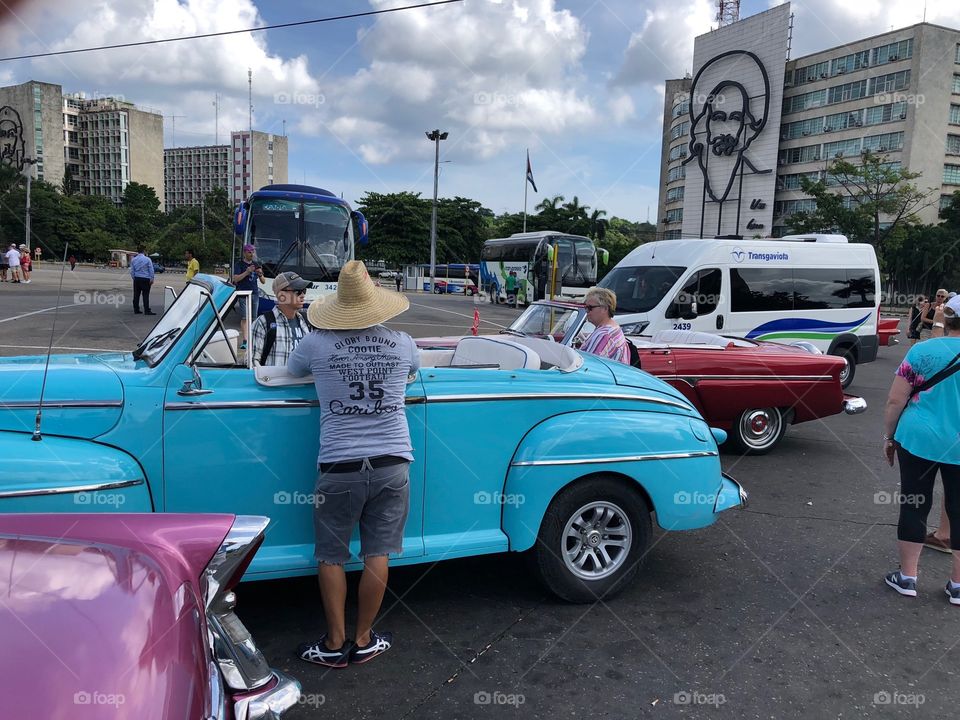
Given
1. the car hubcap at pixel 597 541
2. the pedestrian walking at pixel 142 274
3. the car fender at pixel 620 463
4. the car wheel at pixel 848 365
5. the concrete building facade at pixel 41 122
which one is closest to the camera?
the car fender at pixel 620 463

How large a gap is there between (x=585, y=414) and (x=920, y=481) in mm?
2048

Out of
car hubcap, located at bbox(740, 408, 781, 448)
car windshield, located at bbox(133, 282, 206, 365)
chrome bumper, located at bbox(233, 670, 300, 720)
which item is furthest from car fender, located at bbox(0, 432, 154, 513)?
car hubcap, located at bbox(740, 408, 781, 448)

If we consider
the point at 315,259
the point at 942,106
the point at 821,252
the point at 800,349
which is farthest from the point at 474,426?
the point at 942,106

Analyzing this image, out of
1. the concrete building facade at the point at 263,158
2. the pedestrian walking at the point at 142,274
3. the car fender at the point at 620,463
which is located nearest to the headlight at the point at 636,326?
the car fender at the point at 620,463

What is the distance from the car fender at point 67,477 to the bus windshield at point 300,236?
52.3 ft

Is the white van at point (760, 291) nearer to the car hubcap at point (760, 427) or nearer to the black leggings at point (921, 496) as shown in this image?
the car hubcap at point (760, 427)

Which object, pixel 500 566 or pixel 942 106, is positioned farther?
pixel 942 106

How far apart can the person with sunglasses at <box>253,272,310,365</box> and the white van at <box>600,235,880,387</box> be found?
6.96 metres

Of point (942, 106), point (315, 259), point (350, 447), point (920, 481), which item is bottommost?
point (920, 481)

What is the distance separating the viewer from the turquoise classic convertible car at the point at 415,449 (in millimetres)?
3066

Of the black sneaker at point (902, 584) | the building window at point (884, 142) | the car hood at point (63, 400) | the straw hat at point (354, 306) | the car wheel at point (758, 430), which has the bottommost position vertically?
the black sneaker at point (902, 584)

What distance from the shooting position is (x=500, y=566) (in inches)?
177

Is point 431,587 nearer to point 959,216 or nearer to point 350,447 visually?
point 350,447

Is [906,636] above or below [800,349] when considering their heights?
below
